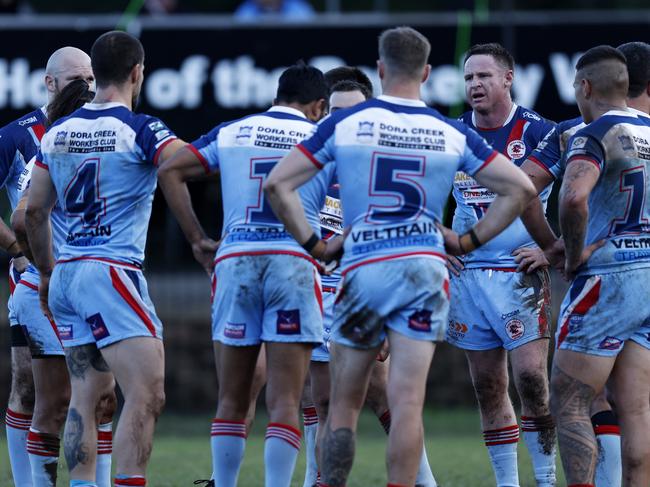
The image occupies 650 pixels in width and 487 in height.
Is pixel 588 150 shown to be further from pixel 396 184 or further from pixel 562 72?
pixel 562 72

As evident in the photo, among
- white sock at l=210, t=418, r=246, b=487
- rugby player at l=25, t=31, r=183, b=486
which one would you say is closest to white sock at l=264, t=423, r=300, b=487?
white sock at l=210, t=418, r=246, b=487

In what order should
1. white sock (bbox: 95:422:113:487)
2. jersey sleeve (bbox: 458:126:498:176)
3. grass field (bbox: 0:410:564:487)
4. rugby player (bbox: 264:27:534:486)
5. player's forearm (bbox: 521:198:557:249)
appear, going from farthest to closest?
grass field (bbox: 0:410:564:487)
white sock (bbox: 95:422:113:487)
player's forearm (bbox: 521:198:557:249)
jersey sleeve (bbox: 458:126:498:176)
rugby player (bbox: 264:27:534:486)

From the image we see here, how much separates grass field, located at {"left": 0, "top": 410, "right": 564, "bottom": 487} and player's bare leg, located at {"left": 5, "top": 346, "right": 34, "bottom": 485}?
1.27 m

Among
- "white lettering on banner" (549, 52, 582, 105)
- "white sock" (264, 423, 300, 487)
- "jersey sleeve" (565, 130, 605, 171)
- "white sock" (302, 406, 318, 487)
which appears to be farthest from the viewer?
"white lettering on banner" (549, 52, 582, 105)

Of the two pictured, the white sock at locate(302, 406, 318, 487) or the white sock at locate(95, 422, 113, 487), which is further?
the white sock at locate(302, 406, 318, 487)

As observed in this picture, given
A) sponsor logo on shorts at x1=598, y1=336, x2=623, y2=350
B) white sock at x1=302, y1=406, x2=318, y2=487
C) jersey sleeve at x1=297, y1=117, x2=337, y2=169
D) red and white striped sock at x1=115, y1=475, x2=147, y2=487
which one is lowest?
white sock at x1=302, y1=406, x2=318, y2=487

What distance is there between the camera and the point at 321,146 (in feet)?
22.4

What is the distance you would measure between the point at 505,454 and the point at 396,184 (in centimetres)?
245

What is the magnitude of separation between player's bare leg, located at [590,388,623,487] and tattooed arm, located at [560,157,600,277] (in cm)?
119

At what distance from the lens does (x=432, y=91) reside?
1373 cm

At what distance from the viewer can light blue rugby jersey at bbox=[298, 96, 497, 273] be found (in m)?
6.74

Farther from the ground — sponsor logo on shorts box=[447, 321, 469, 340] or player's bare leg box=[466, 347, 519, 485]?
sponsor logo on shorts box=[447, 321, 469, 340]

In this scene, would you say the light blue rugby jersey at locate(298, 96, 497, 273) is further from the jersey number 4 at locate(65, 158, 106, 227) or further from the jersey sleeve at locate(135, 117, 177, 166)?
the jersey number 4 at locate(65, 158, 106, 227)

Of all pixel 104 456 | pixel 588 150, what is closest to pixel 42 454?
pixel 104 456
